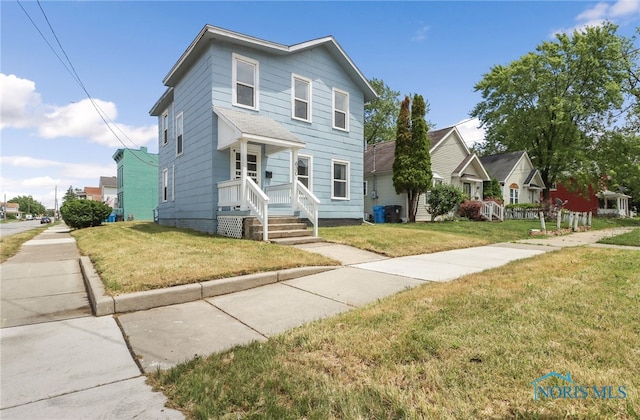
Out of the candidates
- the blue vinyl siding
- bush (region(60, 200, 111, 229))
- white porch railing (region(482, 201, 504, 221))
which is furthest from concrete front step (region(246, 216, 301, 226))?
white porch railing (region(482, 201, 504, 221))

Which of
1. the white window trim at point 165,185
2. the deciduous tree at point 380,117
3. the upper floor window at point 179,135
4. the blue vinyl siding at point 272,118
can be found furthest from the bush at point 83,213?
the deciduous tree at point 380,117

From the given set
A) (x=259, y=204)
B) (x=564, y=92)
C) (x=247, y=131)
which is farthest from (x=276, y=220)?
(x=564, y=92)

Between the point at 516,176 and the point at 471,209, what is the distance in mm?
11726

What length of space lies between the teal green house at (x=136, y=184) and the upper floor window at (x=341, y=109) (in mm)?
25557

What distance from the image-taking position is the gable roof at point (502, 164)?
2752cm

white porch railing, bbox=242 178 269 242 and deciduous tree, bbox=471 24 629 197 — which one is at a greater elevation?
deciduous tree, bbox=471 24 629 197

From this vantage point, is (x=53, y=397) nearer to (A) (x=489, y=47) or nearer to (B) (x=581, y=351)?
(B) (x=581, y=351)

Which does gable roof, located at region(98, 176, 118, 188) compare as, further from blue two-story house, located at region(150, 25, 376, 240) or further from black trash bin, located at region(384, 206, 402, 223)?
black trash bin, located at region(384, 206, 402, 223)

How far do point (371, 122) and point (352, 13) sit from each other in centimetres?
2593

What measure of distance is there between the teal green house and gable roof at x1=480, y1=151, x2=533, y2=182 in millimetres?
31969

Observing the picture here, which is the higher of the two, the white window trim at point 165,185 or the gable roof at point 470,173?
the gable roof at point 470,173

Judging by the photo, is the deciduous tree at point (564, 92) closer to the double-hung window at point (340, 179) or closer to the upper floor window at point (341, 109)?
the upper floor window at point (341, 109)

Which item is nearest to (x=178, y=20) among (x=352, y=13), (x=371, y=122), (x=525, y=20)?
(x=352, y=13)

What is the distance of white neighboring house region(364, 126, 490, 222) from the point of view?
65.3 ft
